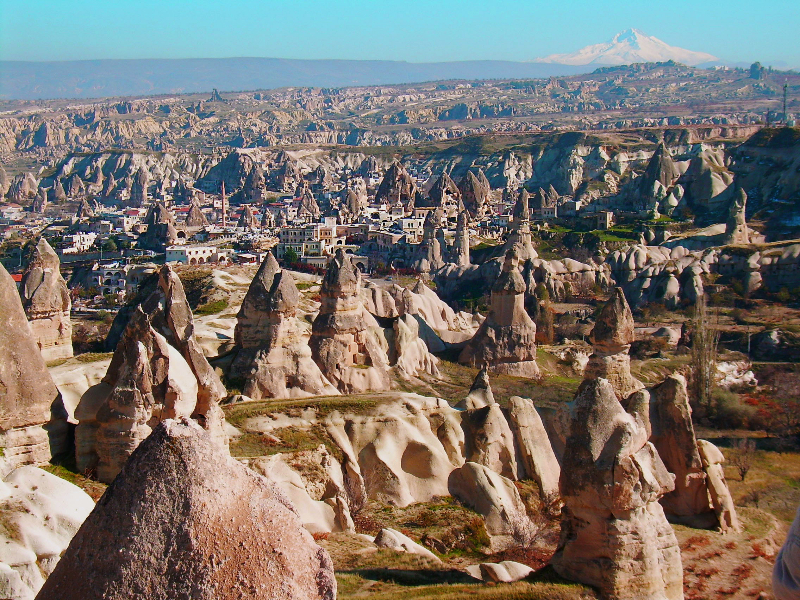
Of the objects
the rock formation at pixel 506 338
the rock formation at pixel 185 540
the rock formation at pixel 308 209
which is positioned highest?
the rock formation at pixel 185 540

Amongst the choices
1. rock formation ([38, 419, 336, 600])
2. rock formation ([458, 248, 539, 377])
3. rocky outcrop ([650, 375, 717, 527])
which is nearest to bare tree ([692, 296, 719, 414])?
rock formation ([458, 248, 539, 377])

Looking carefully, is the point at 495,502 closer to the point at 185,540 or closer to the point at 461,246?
the point at 185,540

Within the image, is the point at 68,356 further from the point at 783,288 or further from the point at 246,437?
the point at 783,288

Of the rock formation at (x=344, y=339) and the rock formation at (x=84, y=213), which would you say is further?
the rock formation at (x=84, y=213)

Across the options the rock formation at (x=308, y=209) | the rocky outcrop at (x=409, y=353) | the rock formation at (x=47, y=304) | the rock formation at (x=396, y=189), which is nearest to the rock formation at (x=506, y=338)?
the rocky outcrop at (x=409, y=353)

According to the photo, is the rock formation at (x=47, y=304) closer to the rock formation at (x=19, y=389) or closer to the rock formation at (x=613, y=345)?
the rock formation at (x=19, y=389)

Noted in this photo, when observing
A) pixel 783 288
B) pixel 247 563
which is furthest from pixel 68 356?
pixel 783 288
